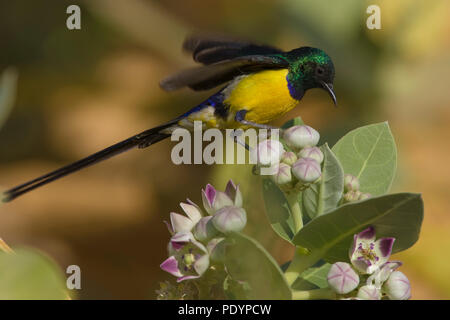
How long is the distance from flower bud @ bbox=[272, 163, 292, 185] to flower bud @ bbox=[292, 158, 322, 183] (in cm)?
2

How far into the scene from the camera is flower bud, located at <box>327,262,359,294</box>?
61cm

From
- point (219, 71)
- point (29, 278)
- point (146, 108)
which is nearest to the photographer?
point (29, 278)

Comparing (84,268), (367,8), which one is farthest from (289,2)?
(84,268)

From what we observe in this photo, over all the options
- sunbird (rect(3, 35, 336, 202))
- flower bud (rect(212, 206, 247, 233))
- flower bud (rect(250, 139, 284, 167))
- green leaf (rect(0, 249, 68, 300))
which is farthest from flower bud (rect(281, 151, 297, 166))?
sunbird (rect(3, 35, 336, 202))

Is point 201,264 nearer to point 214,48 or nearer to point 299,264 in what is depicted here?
point 299,264

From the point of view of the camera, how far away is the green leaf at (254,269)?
0.60 meters

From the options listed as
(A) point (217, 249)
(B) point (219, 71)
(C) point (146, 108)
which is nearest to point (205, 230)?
(A) point (217, 249)

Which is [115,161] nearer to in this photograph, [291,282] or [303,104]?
[303,104]

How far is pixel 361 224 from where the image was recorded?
0.64m

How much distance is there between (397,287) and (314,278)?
0.12 m

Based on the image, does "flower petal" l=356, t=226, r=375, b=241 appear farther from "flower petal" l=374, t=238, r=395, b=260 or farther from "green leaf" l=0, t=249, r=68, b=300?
"green leaf" l=0, t=249, r=68, b=300

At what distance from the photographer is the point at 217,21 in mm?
2408

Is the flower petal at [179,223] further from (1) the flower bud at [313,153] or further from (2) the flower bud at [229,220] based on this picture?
(1) the flower bud at [313,153]

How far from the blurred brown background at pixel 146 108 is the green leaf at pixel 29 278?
116 centimetres
